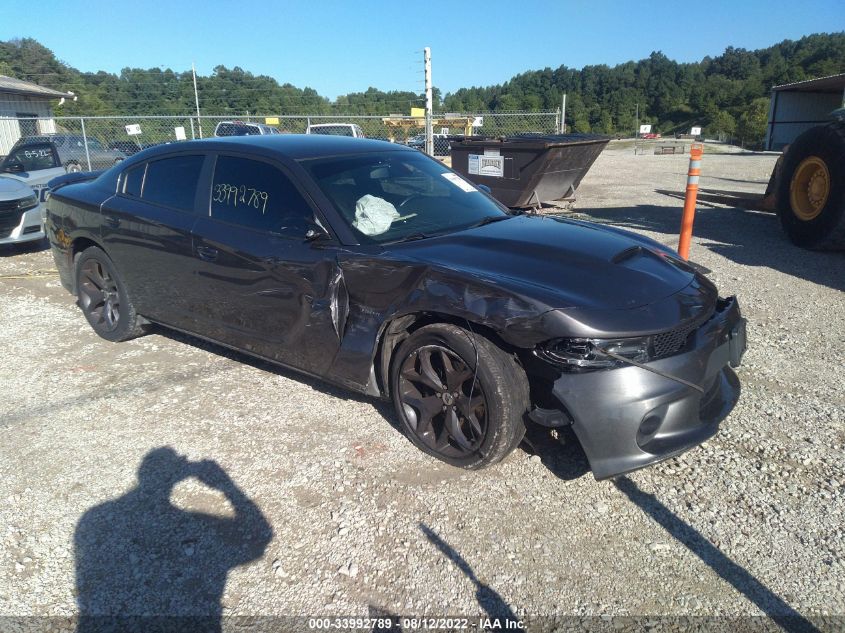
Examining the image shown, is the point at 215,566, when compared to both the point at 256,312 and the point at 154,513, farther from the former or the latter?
the point at 256,312

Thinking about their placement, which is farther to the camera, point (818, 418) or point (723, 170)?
point (723, 170)

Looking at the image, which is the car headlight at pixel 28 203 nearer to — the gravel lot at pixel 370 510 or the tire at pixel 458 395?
the gravel lot at pixel 370 510

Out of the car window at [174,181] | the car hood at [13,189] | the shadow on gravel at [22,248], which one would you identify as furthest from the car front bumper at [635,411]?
the shadow on gravel at [22,248]

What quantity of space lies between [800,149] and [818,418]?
5723 millimetres

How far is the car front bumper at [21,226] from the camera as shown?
8.07m

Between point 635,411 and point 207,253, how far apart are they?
8.99 ft

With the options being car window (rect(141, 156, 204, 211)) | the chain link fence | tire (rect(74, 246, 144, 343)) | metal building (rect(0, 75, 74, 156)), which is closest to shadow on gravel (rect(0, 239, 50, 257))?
the chain link fence

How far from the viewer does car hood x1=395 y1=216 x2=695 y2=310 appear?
9.17 feet

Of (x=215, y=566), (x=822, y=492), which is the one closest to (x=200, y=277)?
(x=215, y=566)

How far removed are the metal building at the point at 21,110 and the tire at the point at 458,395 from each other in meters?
27.1

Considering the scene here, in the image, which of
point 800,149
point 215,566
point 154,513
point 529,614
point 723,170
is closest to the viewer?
point 529,614

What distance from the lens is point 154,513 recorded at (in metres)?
2.84

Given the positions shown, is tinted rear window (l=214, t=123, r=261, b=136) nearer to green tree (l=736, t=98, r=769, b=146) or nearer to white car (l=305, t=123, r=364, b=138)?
white car (l=305, t=123, r=364, b=138)

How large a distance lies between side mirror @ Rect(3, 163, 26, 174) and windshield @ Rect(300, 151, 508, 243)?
8.47 meters
